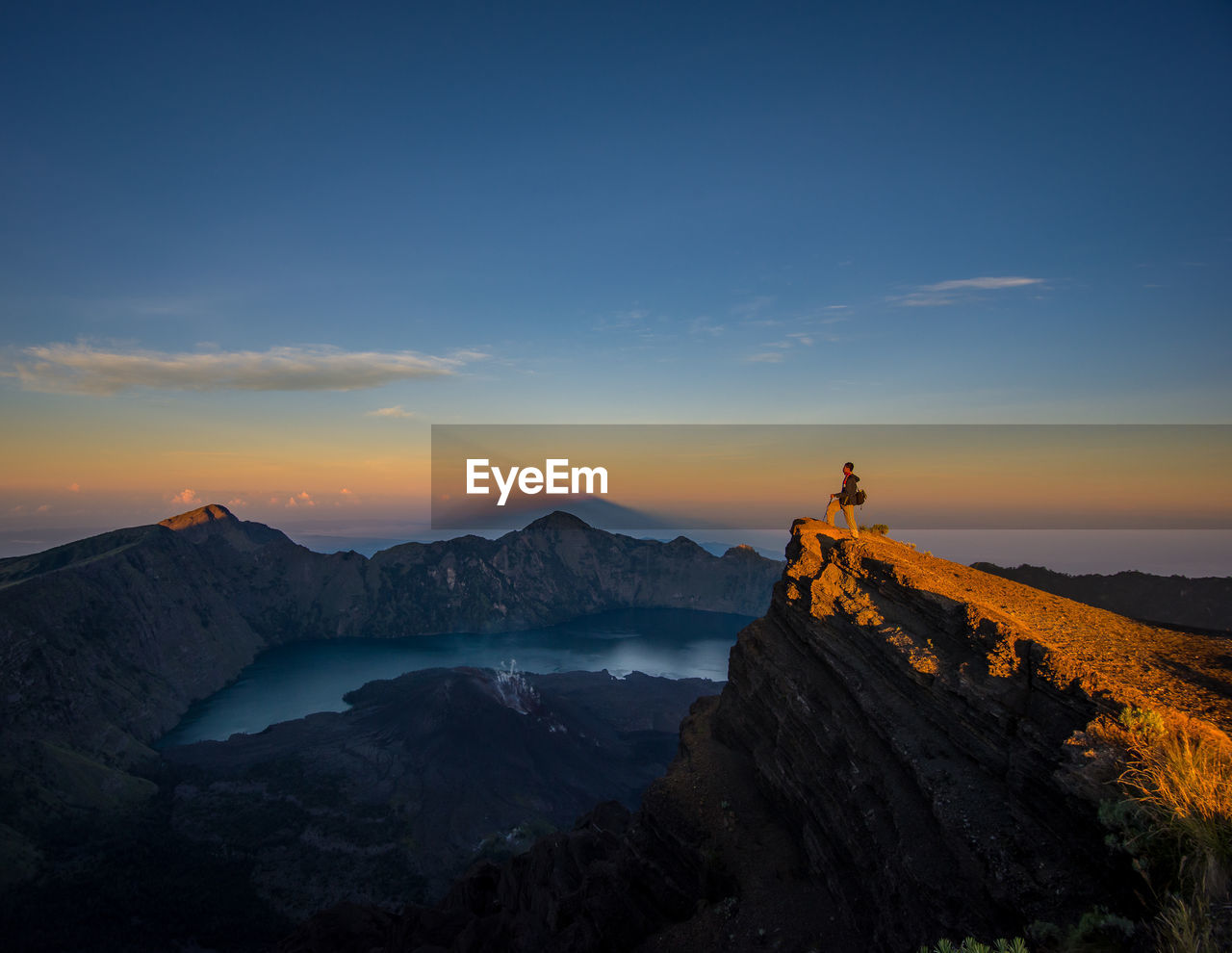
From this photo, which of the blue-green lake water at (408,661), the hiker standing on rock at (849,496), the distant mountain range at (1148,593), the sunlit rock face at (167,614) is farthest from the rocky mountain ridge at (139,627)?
the distant mountain range at (1148,593)

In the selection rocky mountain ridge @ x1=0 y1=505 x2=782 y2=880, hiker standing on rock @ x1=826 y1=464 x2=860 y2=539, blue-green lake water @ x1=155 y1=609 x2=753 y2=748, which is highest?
hiker standing on rock @ x1=826 y1=464 x2=860 y2=539

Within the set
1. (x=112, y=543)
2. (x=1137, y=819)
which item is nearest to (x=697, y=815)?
(x=1137, y=819)

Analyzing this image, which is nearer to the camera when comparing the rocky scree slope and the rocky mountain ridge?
the rocky scree slope

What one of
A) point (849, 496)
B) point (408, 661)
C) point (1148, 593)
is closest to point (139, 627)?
point (408, 661)

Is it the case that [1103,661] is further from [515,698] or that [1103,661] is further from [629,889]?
[515,698]

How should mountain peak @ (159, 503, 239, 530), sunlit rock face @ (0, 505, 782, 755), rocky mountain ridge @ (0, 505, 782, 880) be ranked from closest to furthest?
rocky mountain ridge @ (0, 505, 782, 880)
sunlit rock face @ (0, 505, 782, 755)
mountain peak @ (159, 503, 239, 530)

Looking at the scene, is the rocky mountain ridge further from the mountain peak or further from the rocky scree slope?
the rocky scree slope

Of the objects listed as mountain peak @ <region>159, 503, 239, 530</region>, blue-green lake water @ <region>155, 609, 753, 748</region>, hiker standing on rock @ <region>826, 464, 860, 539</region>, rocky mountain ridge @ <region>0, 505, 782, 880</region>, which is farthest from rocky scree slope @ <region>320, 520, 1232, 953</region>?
mountain peak @ <region>159, 503, 239, 530</region>
